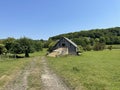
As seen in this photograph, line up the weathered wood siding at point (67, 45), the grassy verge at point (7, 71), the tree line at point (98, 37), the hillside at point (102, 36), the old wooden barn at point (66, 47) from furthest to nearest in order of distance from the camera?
1. the hillside at point (102, 36)
2. the tree line at point (98, 37)
3. the weathered wood siding at point (67, 45)
4. the old wooden barn at point (66, 47)
5. the grassy verge at point (7, 71)

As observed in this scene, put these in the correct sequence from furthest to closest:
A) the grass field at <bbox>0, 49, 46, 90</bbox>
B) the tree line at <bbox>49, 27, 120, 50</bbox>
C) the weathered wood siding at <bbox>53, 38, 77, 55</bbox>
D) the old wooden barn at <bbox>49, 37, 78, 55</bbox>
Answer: the tree line at <bbox>49, 27, 120, 50</bbox>
the weathered wood siding at <bbox>53, 38, 77, 55</bbox>
the old wooden barn at <bbox>49, 37, 78, 55</bbox>
the grass field at <bbox>0, 49, 46, 90</bbox>

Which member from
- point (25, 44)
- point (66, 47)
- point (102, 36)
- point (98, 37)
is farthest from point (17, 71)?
point (98, 37)

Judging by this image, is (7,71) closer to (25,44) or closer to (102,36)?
(25,44)

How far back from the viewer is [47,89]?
1473cm

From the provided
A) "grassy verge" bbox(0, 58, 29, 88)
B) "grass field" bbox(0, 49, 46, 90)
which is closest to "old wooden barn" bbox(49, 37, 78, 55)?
"grass field" bbox(0, 49, 46, 90)

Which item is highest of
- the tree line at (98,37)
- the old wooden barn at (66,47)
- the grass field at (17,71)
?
the tree line at (98,37)

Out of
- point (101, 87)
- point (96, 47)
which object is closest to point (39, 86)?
point (101, 87)

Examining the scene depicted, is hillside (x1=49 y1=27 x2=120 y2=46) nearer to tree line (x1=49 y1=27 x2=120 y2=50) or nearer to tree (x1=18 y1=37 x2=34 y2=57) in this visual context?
tree line (x1=49 y1=27 x2=120 y2=50)

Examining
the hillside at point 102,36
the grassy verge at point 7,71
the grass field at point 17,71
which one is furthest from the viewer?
the hillside at point 102,36

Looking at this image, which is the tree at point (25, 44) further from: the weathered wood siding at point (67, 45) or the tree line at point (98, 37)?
the tree line at point (98, 37)

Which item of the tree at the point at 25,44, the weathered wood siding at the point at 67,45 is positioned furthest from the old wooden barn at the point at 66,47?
the tree at the point at 25,44

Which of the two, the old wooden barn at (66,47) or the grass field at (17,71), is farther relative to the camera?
the old wooden barn at (66,47)

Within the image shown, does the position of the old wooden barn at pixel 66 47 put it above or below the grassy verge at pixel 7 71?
above

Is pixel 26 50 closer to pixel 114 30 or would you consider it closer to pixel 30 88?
pixel 30 88
